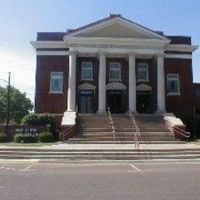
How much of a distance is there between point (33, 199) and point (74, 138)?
886 inches

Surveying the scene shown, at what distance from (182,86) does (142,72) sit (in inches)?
177

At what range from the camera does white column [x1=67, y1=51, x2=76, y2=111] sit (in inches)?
1689

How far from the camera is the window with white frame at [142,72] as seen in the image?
4744 cm

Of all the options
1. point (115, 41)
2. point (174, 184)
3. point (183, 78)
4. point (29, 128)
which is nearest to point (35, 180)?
point (174, 184)

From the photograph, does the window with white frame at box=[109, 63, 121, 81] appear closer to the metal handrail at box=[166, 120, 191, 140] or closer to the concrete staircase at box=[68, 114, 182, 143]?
the concrete staircase at box=[68, 114, 182, 143]

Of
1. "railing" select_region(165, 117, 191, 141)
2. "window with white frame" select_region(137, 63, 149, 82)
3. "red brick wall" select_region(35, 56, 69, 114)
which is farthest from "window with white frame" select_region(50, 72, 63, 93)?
"railing" select_region(165, 117, 191, 141)

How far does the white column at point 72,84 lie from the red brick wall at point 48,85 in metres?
2.50

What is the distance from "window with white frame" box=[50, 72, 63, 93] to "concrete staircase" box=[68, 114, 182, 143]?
7.27 meters

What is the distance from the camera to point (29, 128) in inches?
1403

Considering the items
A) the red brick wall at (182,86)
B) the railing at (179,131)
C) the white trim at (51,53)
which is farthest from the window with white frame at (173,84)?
the railing at (179,131)

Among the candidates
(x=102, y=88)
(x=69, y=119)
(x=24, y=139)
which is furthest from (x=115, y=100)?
(x=24, y=139)

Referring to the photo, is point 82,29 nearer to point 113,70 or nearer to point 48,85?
point 113,70

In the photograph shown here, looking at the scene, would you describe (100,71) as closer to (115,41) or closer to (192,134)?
(115,41)

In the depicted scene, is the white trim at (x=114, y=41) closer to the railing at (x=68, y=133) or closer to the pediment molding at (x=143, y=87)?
the pediment molding at (x=143, y=87)
